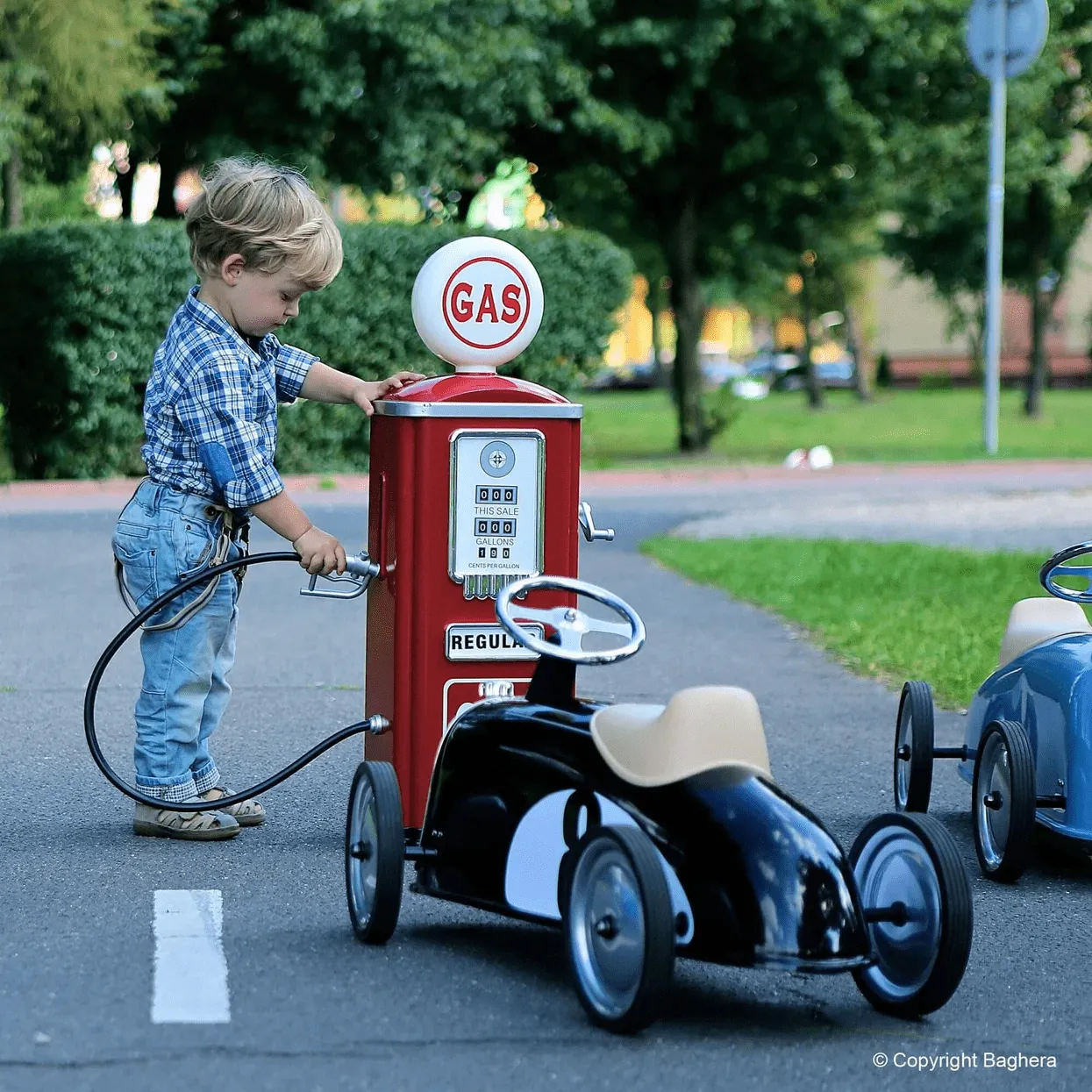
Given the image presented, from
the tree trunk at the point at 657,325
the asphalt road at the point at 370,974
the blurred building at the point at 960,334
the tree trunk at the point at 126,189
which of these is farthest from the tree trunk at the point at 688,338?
the blurred building at the point at 960,334

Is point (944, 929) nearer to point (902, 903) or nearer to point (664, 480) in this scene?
point (902, 903)

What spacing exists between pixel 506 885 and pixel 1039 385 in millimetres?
33109

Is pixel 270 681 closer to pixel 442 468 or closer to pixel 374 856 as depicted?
pixel 442 468

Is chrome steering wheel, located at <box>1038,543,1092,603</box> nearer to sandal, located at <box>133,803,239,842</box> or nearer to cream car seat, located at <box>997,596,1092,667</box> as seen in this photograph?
cream car seat, located at <box>997,596,1092,667</box>

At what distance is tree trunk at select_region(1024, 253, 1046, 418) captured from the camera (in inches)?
1337

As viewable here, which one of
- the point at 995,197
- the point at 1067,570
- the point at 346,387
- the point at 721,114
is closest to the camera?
the point at 346,387

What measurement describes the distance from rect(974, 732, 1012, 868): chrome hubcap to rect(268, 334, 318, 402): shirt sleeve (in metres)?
2.02

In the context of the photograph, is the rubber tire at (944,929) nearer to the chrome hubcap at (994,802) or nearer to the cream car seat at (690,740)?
the cream car seat at (690,740)

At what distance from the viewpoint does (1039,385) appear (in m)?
35.6

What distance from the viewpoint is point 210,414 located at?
4824mm

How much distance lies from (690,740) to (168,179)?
19.1m

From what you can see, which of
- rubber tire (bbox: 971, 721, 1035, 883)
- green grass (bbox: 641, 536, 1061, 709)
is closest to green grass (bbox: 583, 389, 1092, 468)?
green grass (bbox: 641, 536, 1061, 709)

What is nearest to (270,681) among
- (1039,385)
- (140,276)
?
(140,276)

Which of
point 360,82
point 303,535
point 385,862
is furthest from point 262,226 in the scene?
point 360,82
